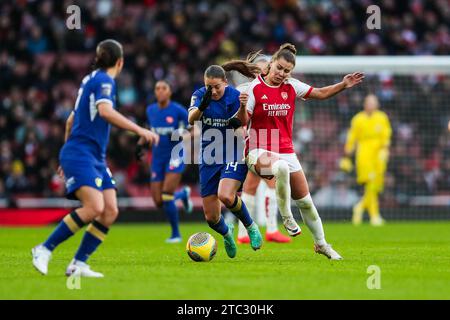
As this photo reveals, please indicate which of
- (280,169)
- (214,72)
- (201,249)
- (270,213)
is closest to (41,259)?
(201,249)

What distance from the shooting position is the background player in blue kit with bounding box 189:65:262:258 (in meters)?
11.2

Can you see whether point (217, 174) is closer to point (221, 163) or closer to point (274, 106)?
point (221, 163)

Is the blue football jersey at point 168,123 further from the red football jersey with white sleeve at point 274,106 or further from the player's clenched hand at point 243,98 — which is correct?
the player's clenched hand at point 243,98

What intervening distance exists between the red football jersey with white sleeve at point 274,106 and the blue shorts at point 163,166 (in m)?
4.39

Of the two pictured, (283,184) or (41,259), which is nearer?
(41,259)

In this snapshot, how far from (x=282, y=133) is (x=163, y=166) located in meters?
4.80

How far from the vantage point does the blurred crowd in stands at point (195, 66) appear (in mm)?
23047

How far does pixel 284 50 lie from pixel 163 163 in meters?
5.23

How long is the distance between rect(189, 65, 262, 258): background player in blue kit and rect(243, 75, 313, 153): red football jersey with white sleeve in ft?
0.77

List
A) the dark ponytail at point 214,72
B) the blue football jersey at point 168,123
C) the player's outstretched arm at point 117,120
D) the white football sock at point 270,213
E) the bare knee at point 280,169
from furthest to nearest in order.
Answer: the blue football jersey at point 168,123, the white football sock at point 270,213, the dark ponytail at point 214,72, the bare knee at point 280,169, the player's outstretched arm at point 117,120

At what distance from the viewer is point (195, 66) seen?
86.2 feet

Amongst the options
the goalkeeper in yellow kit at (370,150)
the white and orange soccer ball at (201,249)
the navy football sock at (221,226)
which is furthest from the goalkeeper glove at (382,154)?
the white and orange soccer ball at (201,249)

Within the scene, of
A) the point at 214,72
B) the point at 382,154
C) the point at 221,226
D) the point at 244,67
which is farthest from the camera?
the point at 382,154
